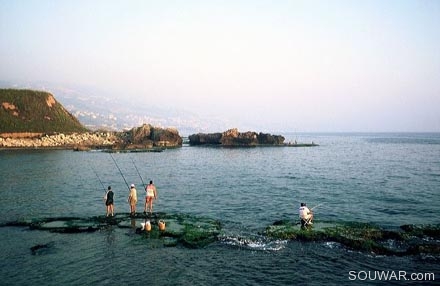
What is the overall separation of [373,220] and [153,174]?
34579 mm

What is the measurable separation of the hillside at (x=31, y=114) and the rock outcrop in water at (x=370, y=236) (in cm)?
11019

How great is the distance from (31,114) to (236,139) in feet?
241

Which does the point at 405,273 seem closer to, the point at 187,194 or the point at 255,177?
the point at 187,194

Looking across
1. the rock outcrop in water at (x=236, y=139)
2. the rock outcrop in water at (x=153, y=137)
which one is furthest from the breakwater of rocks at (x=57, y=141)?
the rock outcrop in water at (x=236, y=139)

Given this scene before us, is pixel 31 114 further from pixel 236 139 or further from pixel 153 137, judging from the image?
pixel 236 139

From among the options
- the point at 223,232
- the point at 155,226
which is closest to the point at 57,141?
the point at 155,226

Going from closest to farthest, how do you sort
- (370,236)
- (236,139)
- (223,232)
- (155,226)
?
1. (370,236)
2. (223,232)
3. (155,226)
4. (236,139)

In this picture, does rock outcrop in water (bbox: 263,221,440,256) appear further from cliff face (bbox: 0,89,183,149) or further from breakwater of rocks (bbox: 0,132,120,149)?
breakwater of rocks (bbox: 0,132,120,149)

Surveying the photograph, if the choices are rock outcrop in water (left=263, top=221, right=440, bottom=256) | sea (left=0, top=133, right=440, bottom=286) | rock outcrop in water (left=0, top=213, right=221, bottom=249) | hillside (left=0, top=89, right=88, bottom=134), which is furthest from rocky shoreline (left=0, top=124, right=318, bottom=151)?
rock outcrop in water (left=263, top=221, right=440, bottom=256)

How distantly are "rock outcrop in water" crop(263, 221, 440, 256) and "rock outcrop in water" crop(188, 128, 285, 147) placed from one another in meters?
104

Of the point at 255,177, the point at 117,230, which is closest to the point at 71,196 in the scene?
the point at 117,230

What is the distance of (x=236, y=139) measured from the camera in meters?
128

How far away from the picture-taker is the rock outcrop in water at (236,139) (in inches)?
5039

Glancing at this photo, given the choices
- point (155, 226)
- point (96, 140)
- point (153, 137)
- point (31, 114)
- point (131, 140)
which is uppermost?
point (31, 114)
